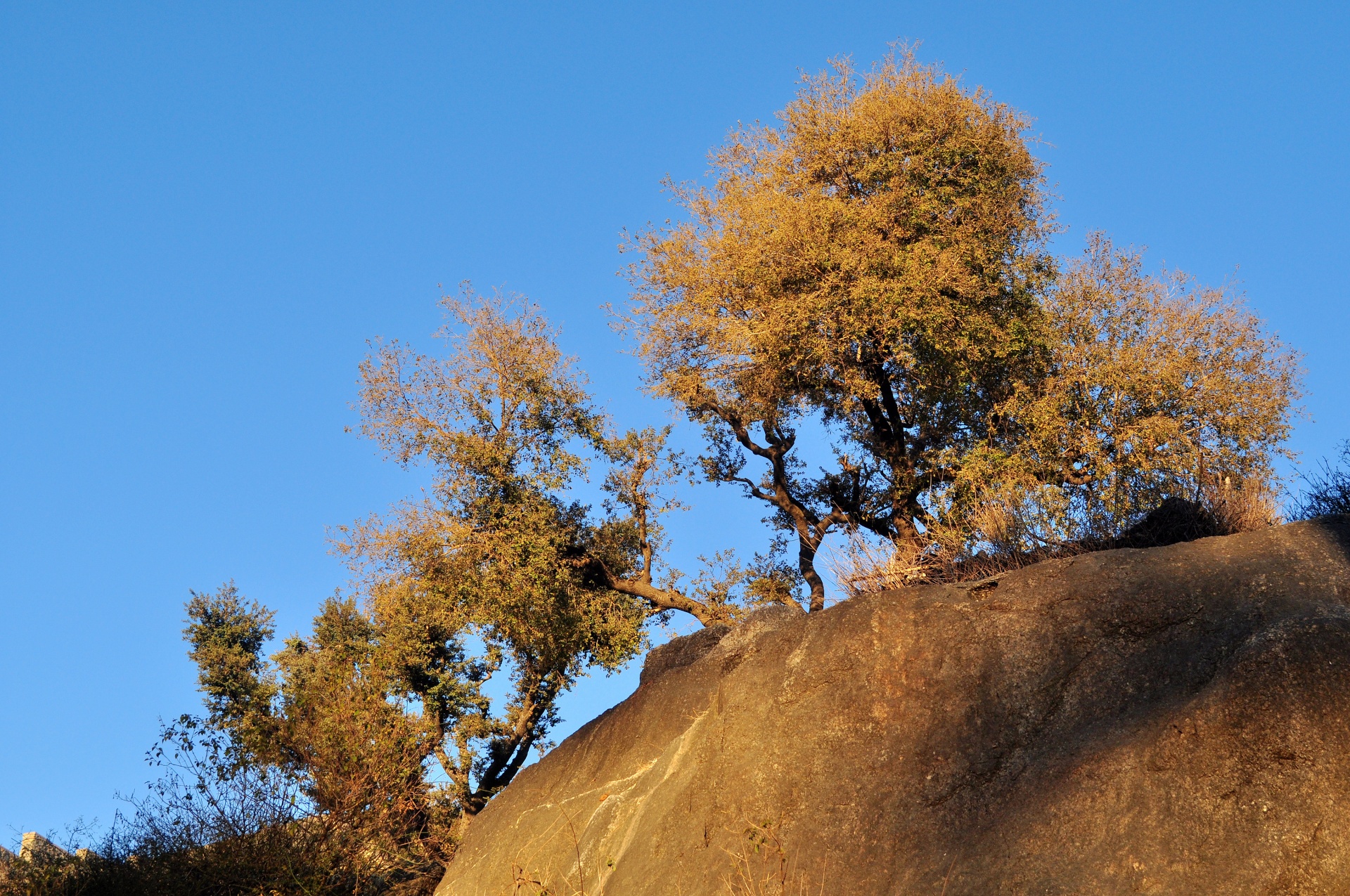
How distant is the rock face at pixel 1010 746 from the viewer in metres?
7.26

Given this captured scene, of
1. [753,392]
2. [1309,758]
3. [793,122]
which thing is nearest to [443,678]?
[753,392]

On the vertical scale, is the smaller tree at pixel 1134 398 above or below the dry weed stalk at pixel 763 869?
above

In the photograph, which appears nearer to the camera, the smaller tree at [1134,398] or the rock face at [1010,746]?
the rock face at [1010,746]

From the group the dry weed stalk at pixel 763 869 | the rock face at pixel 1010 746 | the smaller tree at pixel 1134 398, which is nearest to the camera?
the rock face at pixel 1010 746

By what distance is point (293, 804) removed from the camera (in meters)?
18.4

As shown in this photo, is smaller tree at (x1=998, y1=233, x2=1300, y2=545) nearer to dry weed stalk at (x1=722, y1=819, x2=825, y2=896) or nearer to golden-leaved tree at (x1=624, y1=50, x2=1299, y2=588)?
golden-leaved tree at (x1=624, y1=50, x2=1299, y2=588)

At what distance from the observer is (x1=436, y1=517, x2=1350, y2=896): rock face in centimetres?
726

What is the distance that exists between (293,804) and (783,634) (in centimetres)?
1047

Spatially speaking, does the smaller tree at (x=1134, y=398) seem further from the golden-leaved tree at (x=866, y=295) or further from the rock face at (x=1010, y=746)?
the rock face at (x=1010, y=746)

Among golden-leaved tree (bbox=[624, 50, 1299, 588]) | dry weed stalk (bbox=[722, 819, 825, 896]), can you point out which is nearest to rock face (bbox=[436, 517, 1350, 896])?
dry weed stalk (bbox=[722, 819, 825, 896])

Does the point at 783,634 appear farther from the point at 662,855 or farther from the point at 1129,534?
the point at 1129,534

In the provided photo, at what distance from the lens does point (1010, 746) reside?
9102 millimetres

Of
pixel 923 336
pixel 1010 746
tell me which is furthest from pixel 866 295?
pixel 1010 746

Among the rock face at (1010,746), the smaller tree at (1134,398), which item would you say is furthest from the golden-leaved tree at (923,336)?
the rock face at (1010,746)
